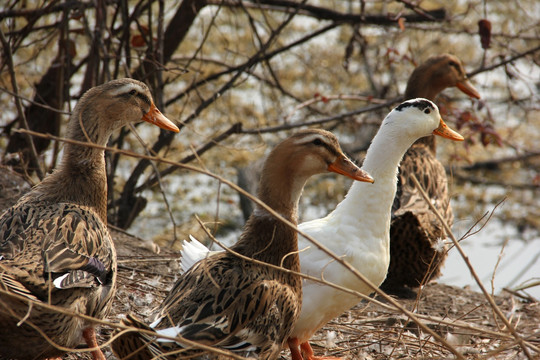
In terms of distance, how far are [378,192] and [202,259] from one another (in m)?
1.15

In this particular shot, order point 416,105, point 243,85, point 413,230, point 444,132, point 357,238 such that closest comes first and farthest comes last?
point 357,238 → point 416,105 → point 444,132 → point 413,230 → point 243,85

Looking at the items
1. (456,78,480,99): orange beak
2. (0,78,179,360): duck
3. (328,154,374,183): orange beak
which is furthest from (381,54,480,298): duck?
(0,78,179,360): duck

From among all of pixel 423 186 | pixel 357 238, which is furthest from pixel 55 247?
pixel 423 186

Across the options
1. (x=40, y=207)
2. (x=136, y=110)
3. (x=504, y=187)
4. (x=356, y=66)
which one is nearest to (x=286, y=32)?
(x=356, y=66)

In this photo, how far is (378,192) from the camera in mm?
4312

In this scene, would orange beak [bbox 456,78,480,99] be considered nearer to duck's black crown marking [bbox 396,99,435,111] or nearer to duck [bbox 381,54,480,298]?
duck [bbox 381,54,480,298]

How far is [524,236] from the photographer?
8906 millimetres

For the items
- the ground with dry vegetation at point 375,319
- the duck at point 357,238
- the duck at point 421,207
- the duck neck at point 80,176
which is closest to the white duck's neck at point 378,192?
the duck at point 357,238

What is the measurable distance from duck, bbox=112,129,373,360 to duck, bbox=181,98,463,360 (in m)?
0.29

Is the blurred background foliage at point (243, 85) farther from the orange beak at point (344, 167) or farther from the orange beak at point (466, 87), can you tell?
the orange beak at point (344, 167)

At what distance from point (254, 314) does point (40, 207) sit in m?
1.22

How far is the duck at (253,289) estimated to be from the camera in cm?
314

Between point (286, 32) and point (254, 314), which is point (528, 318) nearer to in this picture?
point (254, 314)

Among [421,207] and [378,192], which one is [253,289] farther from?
[421,207]
